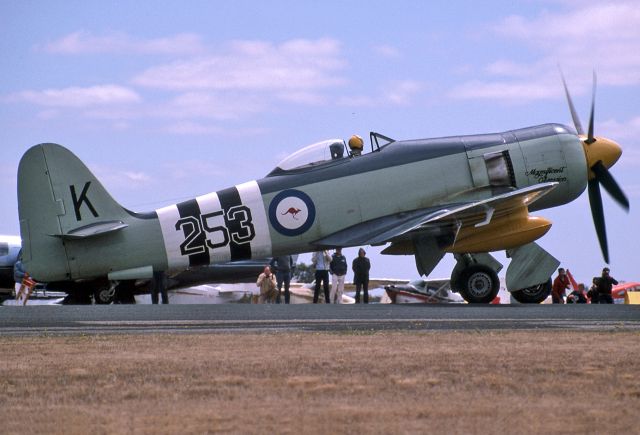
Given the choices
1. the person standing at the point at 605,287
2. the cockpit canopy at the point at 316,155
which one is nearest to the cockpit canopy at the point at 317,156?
the cockpit canopy at the point at 316,155

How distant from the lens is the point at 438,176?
1764 centimetres

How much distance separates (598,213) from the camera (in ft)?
62.6

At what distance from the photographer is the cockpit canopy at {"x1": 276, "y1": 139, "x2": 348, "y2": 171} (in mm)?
17656

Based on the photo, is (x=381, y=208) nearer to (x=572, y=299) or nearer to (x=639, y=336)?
(x=639, y=336)

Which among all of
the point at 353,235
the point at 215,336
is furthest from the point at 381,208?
the point at 215,336

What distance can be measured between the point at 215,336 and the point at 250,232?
6574 mm

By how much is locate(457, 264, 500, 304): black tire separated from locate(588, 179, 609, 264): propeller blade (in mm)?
2669

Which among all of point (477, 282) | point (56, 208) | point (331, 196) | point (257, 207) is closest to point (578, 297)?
point (477, 282)

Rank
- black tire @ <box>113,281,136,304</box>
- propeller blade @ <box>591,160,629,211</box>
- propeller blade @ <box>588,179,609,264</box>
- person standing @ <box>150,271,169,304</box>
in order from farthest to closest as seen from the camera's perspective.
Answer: black tire @ <box>113,281,136,304</box>
person standing @ <box>150,271,169,304</box>
propeller blade @ <box>588,179,609,264</box>
propeller blade @ <box>591,160,629,211</box>

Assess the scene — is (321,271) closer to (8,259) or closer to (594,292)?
(594,292)

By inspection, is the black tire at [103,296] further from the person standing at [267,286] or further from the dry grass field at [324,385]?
the dry grass field at [324,385]

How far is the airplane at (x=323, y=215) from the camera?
57.0ft

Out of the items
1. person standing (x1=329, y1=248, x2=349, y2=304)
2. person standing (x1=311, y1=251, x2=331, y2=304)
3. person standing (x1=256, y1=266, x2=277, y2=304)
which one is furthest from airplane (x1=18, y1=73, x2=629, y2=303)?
person standing (x1=329, y1=248, x2=349, y2=304)

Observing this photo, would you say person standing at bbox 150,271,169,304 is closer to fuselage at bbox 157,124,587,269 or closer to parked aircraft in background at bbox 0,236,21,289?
fuselage at bbox 157,124,587,269
